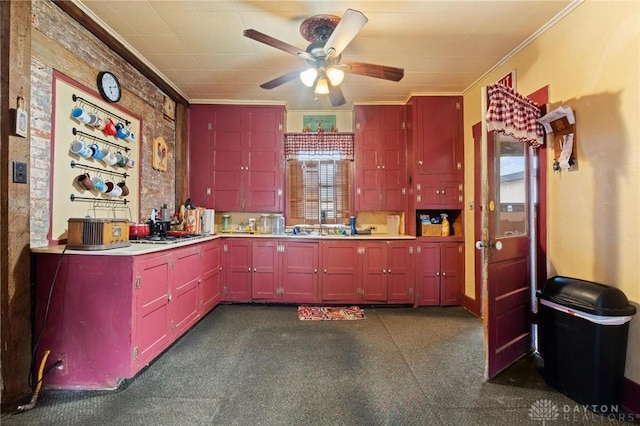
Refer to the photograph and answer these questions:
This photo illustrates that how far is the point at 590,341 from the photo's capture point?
1.72 m

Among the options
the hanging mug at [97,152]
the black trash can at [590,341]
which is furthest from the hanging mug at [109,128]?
the black trash can at [590,341]

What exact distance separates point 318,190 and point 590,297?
3.20m

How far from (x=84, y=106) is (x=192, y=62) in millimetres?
1209

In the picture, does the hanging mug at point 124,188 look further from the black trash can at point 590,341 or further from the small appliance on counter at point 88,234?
the black trash can at point 590,341

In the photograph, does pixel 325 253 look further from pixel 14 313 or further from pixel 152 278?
pixel 14 313

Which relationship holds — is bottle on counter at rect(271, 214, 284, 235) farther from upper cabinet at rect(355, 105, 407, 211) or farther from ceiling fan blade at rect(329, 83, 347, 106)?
ceiling fan blade at rect(329, 83, 347, 106)

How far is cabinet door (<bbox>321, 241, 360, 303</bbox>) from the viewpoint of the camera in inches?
144

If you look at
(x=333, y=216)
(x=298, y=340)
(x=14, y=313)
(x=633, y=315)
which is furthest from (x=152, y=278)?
(x=633, y=315)

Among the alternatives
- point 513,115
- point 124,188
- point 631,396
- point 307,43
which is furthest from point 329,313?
point 307,43

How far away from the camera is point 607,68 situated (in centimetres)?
190

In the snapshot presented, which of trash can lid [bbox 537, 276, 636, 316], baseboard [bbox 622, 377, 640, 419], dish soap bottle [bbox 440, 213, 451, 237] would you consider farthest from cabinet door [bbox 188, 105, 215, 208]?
baseboard [bbox 622, 377, 640, 419]

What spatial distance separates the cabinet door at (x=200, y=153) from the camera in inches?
158

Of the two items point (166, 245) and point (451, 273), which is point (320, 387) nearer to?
point (166, 245)

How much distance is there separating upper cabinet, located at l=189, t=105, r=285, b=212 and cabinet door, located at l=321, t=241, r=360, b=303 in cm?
125
